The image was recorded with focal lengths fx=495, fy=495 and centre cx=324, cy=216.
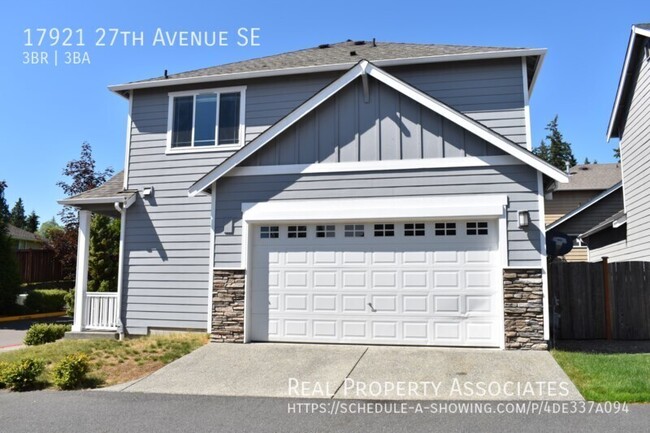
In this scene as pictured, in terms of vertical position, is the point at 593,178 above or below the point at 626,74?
below

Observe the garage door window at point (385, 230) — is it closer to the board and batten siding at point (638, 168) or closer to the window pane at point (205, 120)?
the window pane at point (205, 120)

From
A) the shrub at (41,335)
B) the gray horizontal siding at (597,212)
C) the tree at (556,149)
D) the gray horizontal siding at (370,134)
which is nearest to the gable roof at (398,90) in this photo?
the gray horizontal siding at (370,134)

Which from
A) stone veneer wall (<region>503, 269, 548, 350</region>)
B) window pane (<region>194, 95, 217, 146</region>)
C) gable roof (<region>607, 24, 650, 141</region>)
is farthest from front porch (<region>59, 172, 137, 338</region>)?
gable roof (<region>607, 24, 650, 141</region>)

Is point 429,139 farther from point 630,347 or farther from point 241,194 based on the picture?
point 630,347

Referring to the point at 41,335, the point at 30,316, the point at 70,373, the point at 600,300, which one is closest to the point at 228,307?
the point at 70,373

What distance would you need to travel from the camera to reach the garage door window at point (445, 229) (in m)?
9.27

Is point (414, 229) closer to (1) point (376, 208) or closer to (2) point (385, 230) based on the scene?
(2) point (385, 230)

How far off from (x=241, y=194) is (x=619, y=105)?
1109 cm

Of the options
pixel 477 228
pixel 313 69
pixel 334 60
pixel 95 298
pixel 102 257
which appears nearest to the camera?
pixel 477 228

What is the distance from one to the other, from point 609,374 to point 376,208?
457 cm

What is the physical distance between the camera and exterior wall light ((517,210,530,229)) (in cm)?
876

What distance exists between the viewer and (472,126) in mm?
8953

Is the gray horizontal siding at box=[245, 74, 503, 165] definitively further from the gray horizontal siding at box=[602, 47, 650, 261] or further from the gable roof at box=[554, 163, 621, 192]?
the gable roof at box=[554, 163, 621, 192]

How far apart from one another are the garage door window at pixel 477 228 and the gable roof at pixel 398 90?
1346mm
